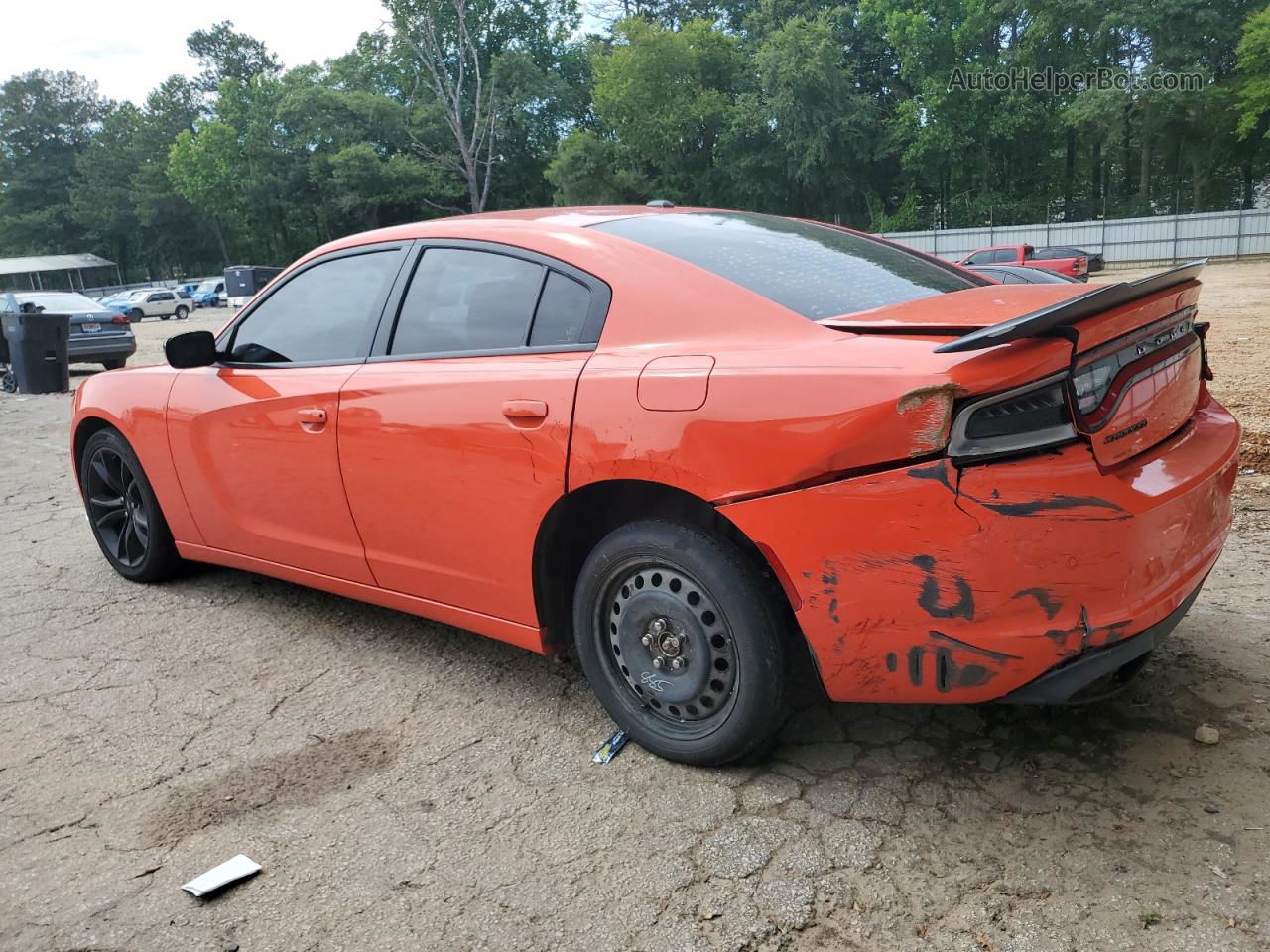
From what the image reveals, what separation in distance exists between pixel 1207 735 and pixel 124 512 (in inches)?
177

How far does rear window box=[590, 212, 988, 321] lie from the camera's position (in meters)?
2.62

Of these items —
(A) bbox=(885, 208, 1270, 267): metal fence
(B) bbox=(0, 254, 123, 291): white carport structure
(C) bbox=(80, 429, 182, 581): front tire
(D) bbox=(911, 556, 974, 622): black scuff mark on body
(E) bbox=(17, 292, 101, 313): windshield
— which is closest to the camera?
(D) bbox=(911, 556, 974, 622): black scuff mark on body

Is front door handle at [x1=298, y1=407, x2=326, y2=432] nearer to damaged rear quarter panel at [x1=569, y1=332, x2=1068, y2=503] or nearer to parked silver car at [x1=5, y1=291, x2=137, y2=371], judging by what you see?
damaged rear quarter panel at [x1=569, y1=332, x2=1068, y2=503]

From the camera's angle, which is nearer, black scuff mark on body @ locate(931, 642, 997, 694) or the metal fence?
black scuff mark on body @ locate(931, 642, 997, 694)

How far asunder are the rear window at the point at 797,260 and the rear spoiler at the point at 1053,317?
0.50 meters

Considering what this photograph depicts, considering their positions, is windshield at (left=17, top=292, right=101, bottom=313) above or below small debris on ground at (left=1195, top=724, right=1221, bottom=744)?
above

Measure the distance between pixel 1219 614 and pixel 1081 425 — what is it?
5.75ft

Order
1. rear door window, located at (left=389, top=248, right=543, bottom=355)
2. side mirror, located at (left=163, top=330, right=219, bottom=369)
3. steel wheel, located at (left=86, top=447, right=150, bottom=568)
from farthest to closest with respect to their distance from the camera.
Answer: steel wheel, located at (left=86, top=447, right=150, bottom=568), side mirror, located at (left=163, top=330, right=219, bottom=369), rear door window, located at (left=389, top=248, right=543, bottom=355)

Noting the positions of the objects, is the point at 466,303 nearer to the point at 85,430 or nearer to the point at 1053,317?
the point at 1053,317

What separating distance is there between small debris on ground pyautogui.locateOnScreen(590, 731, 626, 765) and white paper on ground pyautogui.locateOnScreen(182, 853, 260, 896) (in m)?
0.93

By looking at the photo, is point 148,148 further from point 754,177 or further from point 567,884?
point 567,884

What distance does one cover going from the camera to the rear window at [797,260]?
8.58 feet

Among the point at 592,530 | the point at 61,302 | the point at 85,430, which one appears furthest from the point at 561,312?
the point at 61,302

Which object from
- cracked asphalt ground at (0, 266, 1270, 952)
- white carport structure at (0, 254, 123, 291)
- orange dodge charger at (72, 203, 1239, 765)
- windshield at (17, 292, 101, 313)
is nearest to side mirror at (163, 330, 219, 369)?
orange dodge charger at (72, 203, 1239, 765)
